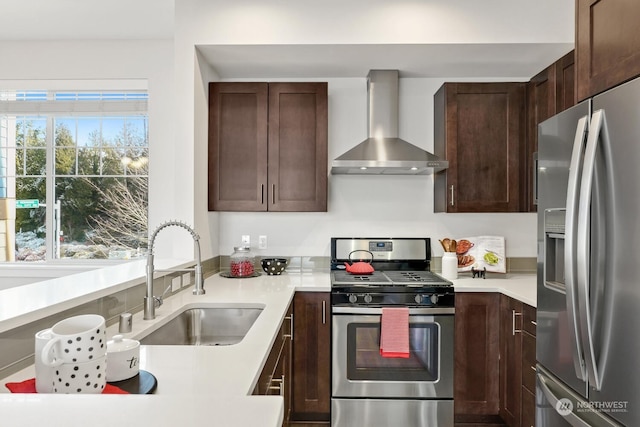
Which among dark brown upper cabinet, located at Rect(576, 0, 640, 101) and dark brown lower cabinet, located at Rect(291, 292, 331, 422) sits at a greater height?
dark brown upper cabinet, located at Rect(576, 0, 640, 101)

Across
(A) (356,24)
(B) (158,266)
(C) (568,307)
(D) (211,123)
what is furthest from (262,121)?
(C) (568,307)

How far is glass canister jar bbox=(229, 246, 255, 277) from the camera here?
9.59 feet

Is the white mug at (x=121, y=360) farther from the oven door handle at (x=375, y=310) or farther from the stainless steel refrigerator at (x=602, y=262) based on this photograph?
the oven door handle at (x=375, y=310)

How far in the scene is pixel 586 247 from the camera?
1.31 metres

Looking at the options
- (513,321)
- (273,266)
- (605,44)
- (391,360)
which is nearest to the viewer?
(605,44)

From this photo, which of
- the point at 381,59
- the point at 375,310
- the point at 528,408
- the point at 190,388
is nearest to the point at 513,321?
the point at 528,408

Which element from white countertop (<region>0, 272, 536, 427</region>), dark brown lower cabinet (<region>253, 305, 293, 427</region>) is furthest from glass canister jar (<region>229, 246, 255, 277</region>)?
dark brown lower cabinet (<region>253, 305, 293, 427</region>)

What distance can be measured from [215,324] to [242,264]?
90cm

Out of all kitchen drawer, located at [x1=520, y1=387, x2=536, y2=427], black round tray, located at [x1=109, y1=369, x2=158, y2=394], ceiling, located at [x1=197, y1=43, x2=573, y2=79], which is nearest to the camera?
black round tray, located at [x1=109, y1=369, x2=158, y2=394]

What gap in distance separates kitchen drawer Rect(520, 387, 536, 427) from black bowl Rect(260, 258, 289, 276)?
1.67 meters

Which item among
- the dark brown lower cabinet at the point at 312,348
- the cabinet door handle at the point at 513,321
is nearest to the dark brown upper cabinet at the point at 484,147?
the cabinet door handle at the point at 513,321

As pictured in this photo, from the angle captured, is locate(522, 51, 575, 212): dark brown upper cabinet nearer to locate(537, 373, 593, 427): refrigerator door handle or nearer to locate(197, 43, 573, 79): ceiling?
locate(197, 43, 573, 79): ceiling

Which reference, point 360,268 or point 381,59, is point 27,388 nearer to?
point 360,268

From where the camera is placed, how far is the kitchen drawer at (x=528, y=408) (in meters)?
2.20
